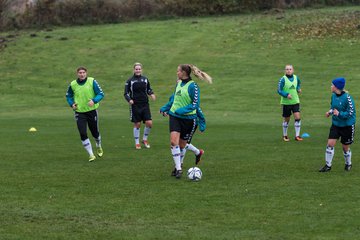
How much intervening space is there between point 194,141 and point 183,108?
811 cm

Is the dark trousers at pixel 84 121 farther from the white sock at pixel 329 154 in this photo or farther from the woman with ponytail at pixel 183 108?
the white sock at pixel 329 154

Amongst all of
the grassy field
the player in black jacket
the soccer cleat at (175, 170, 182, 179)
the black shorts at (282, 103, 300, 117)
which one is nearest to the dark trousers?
the grassy field

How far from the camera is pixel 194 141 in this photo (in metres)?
23.9

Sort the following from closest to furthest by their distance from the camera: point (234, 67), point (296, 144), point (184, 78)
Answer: point (184, 78) < point (296, 144) < point (234, 67)

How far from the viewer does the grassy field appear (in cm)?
1178

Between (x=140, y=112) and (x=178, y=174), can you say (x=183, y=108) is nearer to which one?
(x=178, y=174)

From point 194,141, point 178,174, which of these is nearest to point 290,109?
point 194,141

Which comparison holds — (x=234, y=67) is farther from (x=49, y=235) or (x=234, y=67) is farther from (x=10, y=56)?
(x=49, y=235)

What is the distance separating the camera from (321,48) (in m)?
49.5

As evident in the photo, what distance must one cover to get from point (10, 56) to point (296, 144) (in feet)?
110

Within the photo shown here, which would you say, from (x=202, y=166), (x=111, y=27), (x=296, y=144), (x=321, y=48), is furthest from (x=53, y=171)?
(x=111, y=27)

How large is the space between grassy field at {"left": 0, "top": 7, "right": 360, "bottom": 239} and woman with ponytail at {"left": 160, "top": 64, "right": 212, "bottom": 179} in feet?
2.19

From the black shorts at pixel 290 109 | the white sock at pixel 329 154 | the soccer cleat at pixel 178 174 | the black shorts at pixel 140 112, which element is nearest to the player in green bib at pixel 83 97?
the black shorts at pixel 140 112

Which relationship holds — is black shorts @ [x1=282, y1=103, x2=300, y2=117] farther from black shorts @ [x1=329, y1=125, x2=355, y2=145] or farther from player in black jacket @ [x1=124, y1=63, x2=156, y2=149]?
black shorts @ [x1=329, y1=125, x2=355, y2=145]
